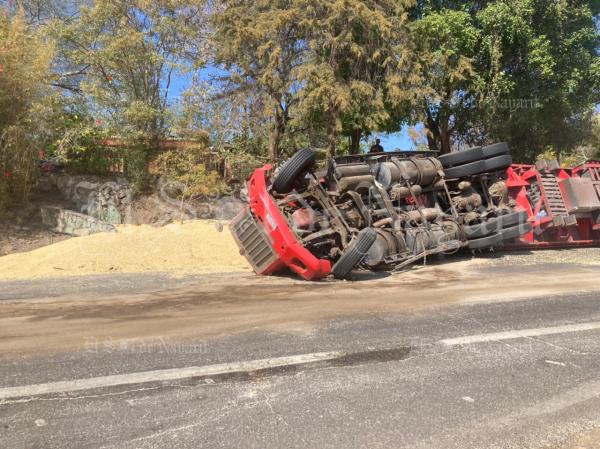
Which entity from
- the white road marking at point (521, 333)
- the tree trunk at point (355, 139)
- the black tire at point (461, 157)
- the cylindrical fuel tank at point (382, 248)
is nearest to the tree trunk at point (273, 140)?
the tree trunk at point (355, 139)

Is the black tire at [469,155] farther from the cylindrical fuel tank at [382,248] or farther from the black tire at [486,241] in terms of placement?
the cylindrical fuel tank at [382,248]

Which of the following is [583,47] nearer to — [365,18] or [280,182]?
[365,18]

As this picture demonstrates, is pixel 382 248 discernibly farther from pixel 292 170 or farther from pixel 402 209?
pixel 292 170

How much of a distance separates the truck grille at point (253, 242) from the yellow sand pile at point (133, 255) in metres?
0.93

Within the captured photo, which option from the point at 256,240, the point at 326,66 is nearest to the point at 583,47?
the point at 326,66

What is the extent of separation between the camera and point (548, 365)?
4035mm

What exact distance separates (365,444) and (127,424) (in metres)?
1.38

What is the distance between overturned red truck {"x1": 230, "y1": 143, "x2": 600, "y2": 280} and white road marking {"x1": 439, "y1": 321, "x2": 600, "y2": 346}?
3.07m

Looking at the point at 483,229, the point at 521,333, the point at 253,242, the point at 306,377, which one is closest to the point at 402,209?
the point at 483,229

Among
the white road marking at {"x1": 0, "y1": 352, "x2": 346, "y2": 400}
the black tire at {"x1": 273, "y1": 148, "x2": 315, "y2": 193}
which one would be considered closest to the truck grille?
the black tire at {"x1": 273, "y1": 148, "x2": 315, "y2": 193}

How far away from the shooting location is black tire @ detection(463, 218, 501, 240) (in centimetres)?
995

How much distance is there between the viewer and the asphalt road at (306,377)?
286cm

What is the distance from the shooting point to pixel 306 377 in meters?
3.64

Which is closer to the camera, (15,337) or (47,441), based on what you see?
(47,441)
